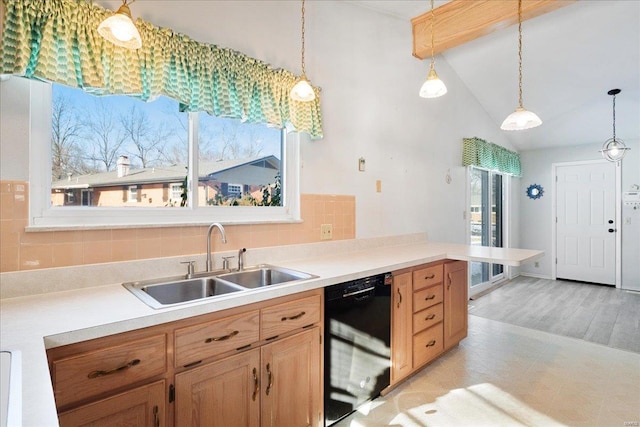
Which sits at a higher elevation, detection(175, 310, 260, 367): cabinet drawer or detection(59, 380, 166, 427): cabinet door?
detection(175, 310, 260, 367): cabinet drawer

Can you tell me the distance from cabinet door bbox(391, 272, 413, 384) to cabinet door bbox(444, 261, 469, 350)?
0.52 metres

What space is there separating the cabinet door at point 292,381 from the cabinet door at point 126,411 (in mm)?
459

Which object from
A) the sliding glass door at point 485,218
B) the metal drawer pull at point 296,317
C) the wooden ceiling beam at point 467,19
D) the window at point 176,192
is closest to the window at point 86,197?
the window at point 176,192

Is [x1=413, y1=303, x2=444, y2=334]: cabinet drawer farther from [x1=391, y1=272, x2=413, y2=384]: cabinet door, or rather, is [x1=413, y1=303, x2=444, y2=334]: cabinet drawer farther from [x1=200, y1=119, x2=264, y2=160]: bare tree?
[x1=200, y1=119, x2=264, y2=160]: bare tree

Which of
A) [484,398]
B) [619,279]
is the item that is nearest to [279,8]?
[484,398]

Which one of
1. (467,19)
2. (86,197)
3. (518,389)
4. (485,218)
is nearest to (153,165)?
(86,197)

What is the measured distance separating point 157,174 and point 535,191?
6.23 m

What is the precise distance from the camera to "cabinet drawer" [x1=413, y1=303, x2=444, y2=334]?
2365mm

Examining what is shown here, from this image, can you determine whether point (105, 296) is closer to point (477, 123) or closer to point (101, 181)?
point (101, 181)

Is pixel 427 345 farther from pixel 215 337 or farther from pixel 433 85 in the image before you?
pixel 433 85

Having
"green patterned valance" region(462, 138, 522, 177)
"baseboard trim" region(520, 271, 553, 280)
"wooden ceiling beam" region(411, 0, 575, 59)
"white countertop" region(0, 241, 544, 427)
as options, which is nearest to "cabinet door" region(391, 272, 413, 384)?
"white countertop" region(0, 241, 544, 427)

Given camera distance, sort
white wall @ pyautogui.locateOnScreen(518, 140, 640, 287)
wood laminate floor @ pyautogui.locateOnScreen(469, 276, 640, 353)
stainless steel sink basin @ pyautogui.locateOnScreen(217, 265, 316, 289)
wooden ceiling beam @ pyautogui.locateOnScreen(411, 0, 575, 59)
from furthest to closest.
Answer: white wall @ pyautogui.locateOnScreen(518, 140, 640, 287)
wood laminate floor @ pyautogui.locateOnScreen(469, 276, 640, 353)
wooden ceiling beam @ pyautogui.locateOnScreen(411, 0, 575, 59)
stainless steel sink basin @ pyautogui.locateOnScreen(217, 265, 316, 289)

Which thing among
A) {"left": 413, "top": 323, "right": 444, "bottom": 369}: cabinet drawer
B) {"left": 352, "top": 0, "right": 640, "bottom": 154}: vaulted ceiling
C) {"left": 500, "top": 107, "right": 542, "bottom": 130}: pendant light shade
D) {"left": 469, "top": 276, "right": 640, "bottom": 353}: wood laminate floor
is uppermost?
{"left": 352, "top": 0, "right": 640, "bottom": 154}: vaulted ceiling

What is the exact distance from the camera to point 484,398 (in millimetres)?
2178
